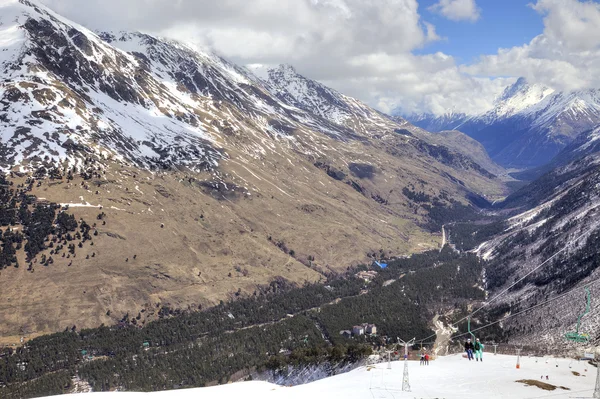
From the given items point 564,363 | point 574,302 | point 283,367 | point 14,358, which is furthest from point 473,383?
point 14,358

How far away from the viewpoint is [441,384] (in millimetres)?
75188

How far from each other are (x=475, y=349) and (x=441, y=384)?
1675cm

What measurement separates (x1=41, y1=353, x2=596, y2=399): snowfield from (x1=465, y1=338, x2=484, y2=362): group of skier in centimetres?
165

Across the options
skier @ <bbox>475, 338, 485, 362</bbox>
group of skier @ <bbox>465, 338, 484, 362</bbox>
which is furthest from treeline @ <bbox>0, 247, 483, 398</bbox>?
group of skier @ <bbox>465, 338, 484, 362</bbox>

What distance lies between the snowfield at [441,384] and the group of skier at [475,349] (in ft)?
5.40

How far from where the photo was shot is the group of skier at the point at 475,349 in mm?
86438

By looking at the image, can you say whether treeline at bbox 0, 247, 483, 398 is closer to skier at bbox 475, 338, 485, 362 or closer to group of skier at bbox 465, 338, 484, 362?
skier at bbox 475, 338, 485, 362

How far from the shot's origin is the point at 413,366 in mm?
96250

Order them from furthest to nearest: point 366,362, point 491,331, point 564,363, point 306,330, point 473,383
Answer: point 306,330 → point 491,331 → point 366,362 → point 564,363 → point 473,383

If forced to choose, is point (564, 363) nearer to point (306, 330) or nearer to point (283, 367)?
point (283, 367)

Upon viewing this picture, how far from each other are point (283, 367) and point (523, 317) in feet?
262

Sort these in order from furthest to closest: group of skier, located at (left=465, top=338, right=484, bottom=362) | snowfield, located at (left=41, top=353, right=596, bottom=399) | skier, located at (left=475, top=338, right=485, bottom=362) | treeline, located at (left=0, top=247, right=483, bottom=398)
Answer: treeline, located at (left=0, top=247, right=483, bottom=398) < skier, located at (left=475, top=338, right=485, bottom=362) < group of skier, located at (left=465, top=338, right=484, bottom=362) < snowfield, located at (left=41, top=353, right=596, bottom=399)

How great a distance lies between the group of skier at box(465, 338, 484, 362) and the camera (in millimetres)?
86438

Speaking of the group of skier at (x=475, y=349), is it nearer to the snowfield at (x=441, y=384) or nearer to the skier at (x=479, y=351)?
the skier at (x=479, y=351)
